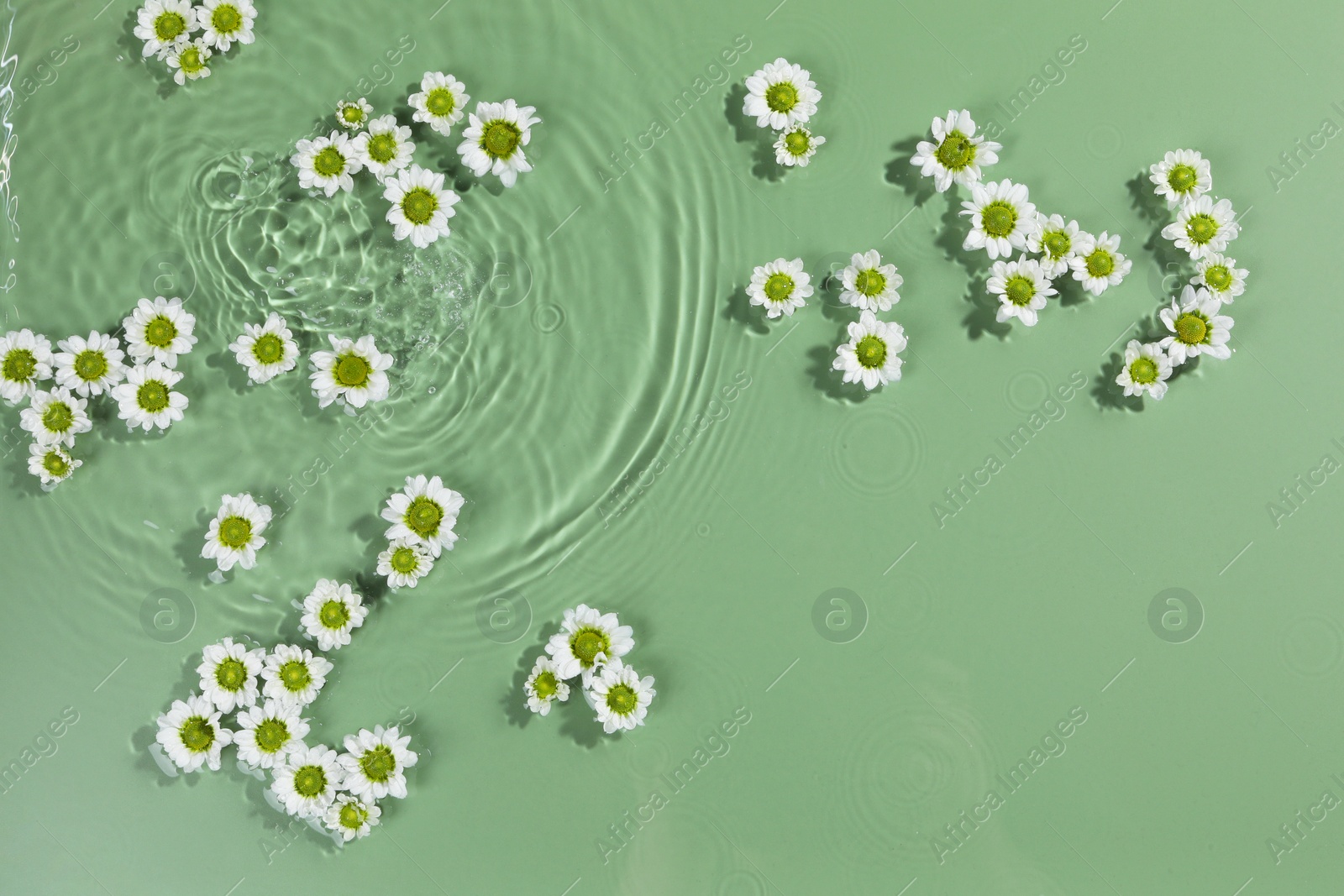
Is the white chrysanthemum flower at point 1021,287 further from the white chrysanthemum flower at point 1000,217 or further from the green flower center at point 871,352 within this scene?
the green flower center at point 871,352

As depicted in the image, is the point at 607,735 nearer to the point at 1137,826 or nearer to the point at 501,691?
the point at 501,691

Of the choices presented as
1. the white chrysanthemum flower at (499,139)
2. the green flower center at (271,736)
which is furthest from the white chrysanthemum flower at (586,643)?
the white chrysanthemum flower at (499,139)

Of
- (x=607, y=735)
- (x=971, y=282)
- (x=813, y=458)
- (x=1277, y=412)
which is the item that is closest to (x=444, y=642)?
(x=607, y=735)

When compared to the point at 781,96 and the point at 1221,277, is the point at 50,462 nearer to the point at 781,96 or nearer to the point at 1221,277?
the point at 781,96

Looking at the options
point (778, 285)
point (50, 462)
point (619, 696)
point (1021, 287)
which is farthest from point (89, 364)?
point (1021, 287)

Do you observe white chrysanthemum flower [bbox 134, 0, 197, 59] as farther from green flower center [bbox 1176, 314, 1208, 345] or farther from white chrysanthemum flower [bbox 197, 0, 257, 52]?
green flower center [bbox 1176, 314, 1208, 345]
